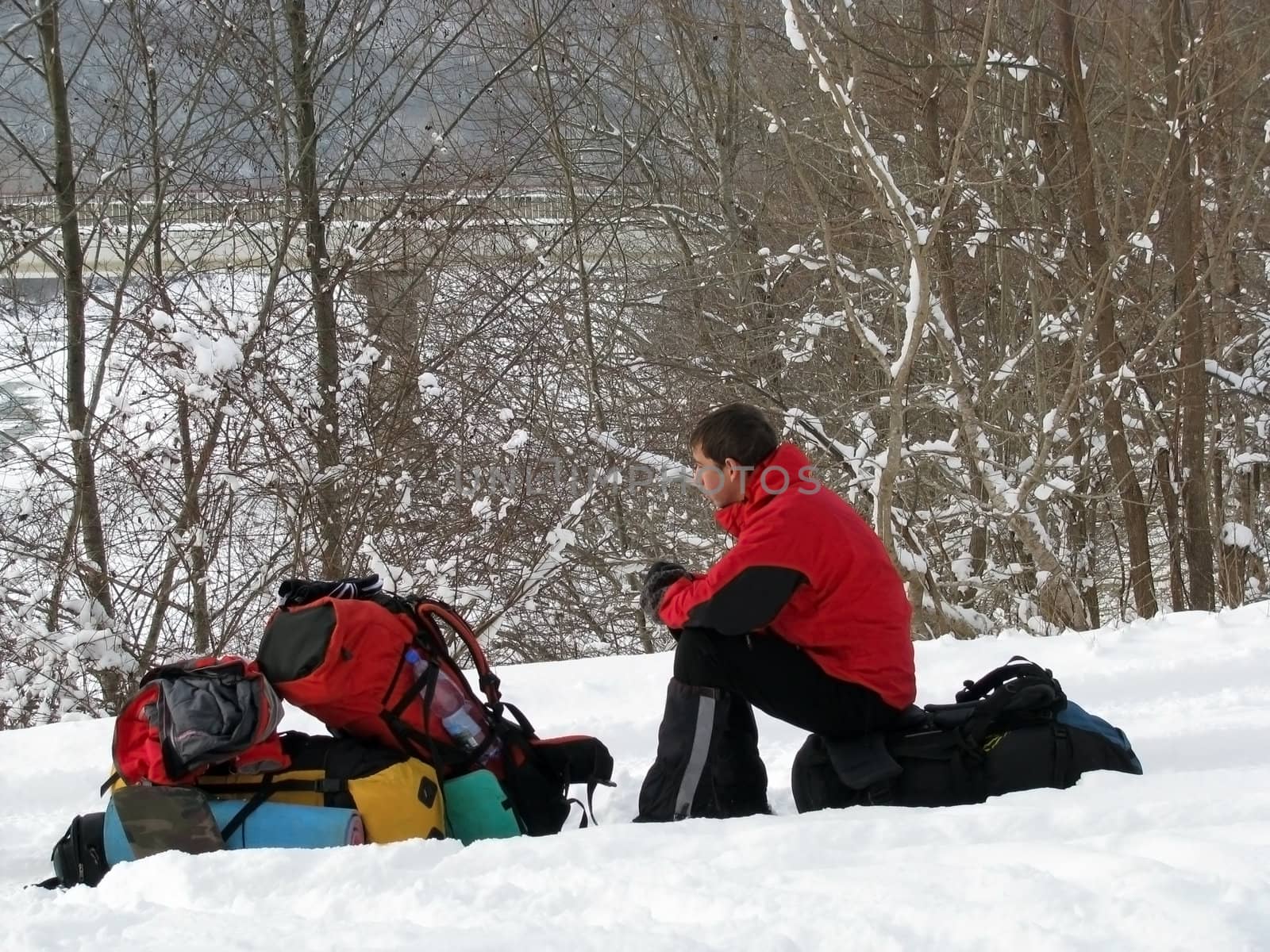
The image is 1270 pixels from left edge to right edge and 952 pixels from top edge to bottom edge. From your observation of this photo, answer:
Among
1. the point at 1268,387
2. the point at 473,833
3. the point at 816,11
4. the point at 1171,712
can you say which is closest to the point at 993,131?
the point at 816,11

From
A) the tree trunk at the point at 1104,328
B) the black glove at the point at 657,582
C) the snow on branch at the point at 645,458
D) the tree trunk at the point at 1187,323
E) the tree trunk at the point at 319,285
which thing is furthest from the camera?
the snow on branch at the point at 645,458

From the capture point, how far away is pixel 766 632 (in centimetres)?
264

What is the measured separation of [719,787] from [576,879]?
89 cm

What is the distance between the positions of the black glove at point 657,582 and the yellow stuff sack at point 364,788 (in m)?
0.65

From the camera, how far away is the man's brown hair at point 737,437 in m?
2.68

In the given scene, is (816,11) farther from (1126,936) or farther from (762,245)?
(1126,936)

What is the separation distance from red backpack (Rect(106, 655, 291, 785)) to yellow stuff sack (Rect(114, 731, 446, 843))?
4 centimetres

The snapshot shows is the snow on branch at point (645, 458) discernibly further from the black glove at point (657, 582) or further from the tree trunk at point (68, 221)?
the black glove at point (657, 582)

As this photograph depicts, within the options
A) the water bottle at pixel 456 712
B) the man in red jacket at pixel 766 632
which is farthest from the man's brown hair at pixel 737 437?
the water bottle at pixel 456 712

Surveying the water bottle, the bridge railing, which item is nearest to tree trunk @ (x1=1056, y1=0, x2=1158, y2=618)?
the bridge railing

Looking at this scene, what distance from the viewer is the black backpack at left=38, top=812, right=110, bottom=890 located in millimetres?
2383

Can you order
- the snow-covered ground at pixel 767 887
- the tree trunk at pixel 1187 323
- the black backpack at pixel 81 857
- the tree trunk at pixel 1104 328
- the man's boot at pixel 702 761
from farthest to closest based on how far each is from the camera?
the tree trunk at pixel 1104 328 → the tree trunk at pixel 1187 323 → the man's boot at pixel 702 761 → the black backpack at pixel 81 857 → the snow-covered ground at pixel 767 887

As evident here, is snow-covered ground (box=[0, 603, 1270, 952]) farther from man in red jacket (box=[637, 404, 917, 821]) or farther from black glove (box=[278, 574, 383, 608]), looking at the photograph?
black glove (box=[278, 574, 383, 608])

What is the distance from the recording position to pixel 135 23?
23.9ft
